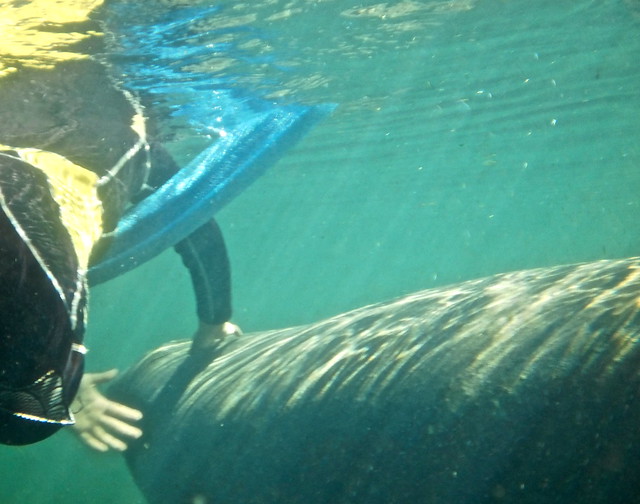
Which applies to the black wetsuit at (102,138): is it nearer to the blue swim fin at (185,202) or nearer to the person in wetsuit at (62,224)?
the person in wetsuit at (62,224)

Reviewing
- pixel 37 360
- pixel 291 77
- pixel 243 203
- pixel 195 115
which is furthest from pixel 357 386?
pixel 243 203

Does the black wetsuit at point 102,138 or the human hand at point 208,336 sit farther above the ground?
the black wetsuit at point 102,138

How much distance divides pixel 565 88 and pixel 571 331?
66.8ft

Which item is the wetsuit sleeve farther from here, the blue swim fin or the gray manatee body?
the gray manatee body

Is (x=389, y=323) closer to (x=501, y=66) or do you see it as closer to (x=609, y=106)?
(x=501, y=66)

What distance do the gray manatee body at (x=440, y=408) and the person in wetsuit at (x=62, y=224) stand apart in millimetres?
1391

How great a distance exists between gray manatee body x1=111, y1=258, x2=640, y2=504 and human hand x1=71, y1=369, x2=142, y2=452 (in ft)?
1.06

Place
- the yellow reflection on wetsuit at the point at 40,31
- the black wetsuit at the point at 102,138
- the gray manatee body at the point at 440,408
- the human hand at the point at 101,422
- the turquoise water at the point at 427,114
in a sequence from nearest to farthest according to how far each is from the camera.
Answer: the gray manatee body at the point at 440,408
the human hand at the point at 101,422
the black wetsuit at the point at 102,138
the yellow reflection on wetsuit at the point at 40,31
the turquoise water at the point at 427,114

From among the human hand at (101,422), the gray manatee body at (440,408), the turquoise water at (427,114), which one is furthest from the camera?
the turquoise water at (427,114)

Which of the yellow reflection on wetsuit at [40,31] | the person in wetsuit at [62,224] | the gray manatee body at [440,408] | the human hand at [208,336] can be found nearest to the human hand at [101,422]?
the person in wetsuit at [62,224]

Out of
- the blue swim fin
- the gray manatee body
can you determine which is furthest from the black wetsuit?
the gray manatee body

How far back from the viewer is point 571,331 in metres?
2.92

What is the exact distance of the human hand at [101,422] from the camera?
526 cm

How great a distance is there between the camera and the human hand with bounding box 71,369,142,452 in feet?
17.3
